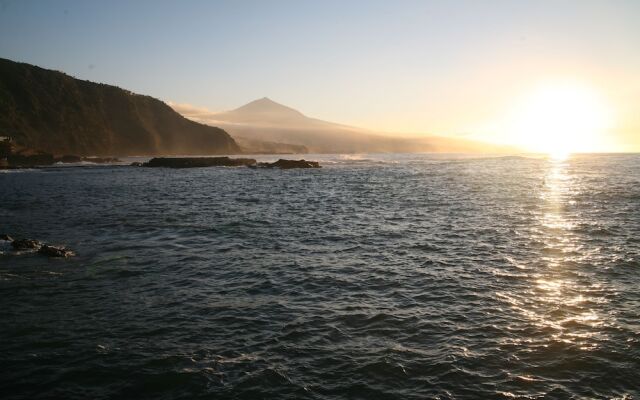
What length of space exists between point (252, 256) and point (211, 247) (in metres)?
3.52

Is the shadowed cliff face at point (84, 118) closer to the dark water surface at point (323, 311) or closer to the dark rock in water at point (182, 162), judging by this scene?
the dark rock in water at point (182, 162)

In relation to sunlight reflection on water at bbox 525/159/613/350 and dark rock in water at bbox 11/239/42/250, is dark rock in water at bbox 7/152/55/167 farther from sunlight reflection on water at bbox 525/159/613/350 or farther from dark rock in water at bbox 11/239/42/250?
sunlight reflection on water at bbox 525/159/613/350

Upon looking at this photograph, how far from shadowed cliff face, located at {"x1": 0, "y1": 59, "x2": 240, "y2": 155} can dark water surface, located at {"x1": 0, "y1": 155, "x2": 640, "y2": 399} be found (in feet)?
423

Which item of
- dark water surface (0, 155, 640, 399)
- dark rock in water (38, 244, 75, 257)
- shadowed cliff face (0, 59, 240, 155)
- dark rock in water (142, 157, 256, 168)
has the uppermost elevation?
shadowed cliff face (0, 59, 240, 155)

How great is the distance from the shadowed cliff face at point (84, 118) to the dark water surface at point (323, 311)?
5079 inches

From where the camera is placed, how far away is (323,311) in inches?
614

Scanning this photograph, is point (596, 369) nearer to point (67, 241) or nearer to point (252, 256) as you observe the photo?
point (252, 256)

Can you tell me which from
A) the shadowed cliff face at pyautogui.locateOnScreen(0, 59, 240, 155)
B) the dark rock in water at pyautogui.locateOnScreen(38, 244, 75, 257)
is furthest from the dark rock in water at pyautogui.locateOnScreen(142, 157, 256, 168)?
the dark rock in water at pyautogui.locateOnScreen(38, 244, 75, 257)

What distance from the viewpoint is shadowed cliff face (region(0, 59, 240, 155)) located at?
137625 mm

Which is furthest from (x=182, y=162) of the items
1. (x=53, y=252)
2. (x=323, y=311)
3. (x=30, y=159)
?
(x=323, y=311)

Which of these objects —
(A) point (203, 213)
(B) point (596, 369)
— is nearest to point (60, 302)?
(B) point (596, 369)

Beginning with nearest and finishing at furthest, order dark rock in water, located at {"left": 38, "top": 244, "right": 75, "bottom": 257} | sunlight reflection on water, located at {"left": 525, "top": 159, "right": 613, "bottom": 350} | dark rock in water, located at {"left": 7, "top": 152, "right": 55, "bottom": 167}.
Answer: sunlight reflection on water, located at {"left": 525, "top": 159, "right": 613, "bottom": 350}, dark rock in water, located at {"left": 38, "top": 244, "right": 75, "bottom": 257}, dark rock in water, located at {"left": 7, "top": 152, "right": 55, "bottom": 167}

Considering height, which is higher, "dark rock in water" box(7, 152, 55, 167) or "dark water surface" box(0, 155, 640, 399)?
"dark rock in water" box(7, 152, 55, 167)

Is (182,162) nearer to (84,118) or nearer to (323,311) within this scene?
(84,118)
